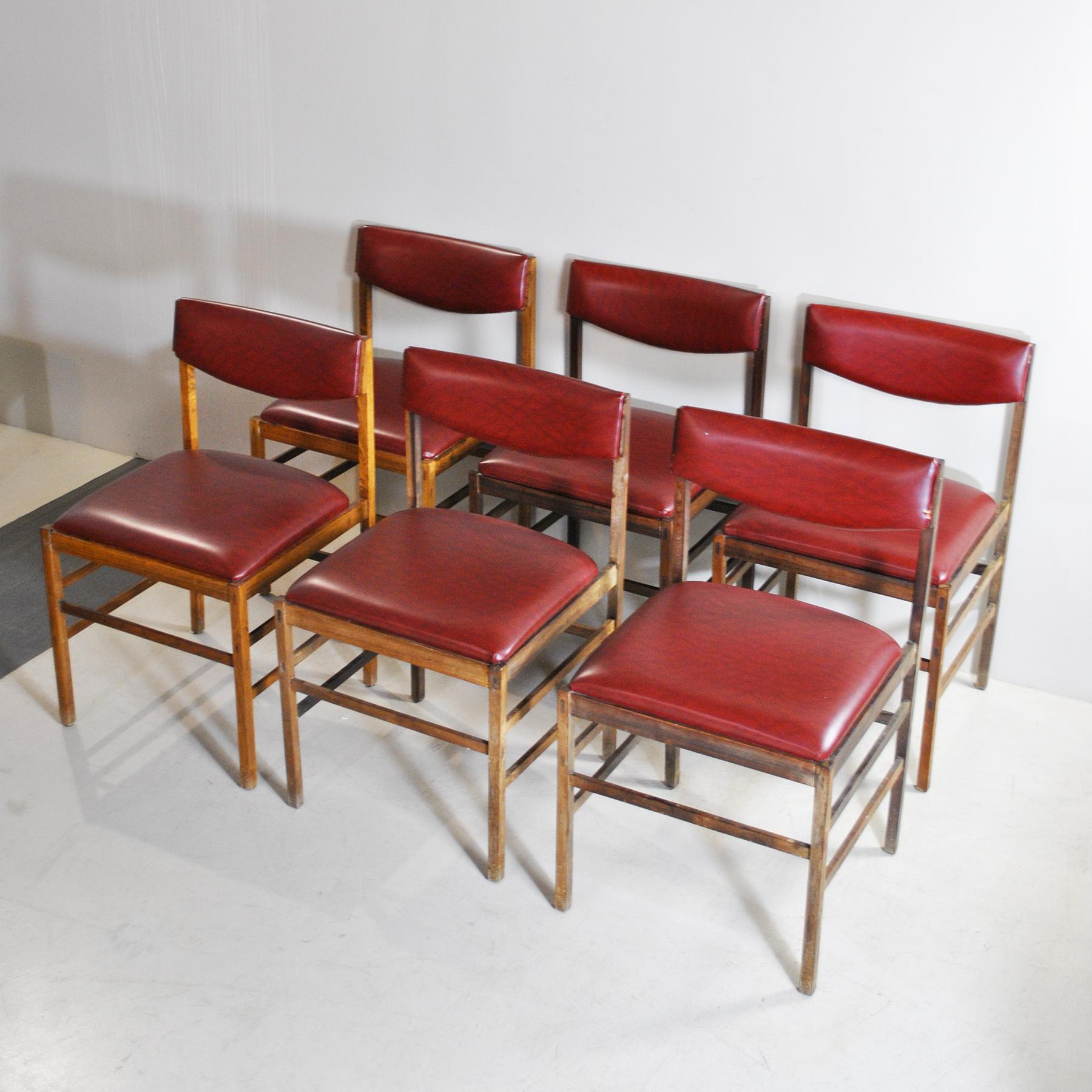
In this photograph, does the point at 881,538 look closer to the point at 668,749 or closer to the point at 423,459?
the point at 668,749

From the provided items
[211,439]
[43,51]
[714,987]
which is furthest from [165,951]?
[43,51]

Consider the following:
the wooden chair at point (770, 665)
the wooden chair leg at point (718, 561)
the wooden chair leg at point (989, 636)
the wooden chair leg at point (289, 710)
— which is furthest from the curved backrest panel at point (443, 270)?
the wooden chair leg at point (989, 636)

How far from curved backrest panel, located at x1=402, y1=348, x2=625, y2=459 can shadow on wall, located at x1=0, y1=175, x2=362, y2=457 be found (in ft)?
2.96

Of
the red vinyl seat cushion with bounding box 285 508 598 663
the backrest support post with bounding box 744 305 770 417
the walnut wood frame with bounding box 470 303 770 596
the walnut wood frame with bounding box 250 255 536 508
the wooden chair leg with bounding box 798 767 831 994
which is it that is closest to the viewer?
the wooden chair leg with bounding box 798 767 831 994

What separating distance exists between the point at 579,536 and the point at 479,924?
113 centimetres

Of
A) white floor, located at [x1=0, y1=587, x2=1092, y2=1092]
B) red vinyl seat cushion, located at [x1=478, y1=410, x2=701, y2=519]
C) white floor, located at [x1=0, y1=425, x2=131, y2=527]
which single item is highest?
red vinyl seat cushion, located at [x1=478, y1=410, x2=701, y2=519]

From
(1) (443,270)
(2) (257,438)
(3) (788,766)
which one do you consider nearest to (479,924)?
(3) (788,766)

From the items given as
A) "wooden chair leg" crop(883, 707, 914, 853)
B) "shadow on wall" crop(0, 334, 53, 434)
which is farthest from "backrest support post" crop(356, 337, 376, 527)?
"shadow on wall" crop(0, 334, 53, 434)

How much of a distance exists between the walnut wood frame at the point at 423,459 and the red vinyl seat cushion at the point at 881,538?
66 cm

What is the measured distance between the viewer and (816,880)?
223 cm

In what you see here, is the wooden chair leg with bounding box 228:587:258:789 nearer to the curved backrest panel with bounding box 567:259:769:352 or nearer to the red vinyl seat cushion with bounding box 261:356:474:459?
the red vinyl seat cushion with bounding box 261:356:474:459

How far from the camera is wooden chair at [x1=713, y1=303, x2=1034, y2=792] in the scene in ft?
8.79

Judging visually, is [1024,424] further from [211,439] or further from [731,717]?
[211,439]

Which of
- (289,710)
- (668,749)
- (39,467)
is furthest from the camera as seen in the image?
(39,467)
